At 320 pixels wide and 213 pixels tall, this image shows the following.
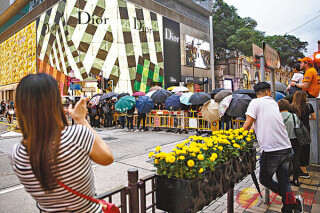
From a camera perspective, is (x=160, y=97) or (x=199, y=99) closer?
(x=199, y=99)

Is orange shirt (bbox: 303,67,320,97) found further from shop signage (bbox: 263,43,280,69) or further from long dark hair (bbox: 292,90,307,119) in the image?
shop signage (bbox: 263,43,280,69)

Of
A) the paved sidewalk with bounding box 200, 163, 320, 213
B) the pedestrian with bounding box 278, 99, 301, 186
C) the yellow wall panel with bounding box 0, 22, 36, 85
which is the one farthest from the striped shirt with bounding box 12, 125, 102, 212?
the yellow wall panel with bounding box 0, 22, 36, 85

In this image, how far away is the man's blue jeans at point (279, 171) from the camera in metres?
3.35

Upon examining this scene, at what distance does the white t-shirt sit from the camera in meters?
3.41

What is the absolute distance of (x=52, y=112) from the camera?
1.43 m

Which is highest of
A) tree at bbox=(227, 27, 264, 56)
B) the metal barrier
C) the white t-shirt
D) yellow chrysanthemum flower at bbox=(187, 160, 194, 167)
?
tree at bbox=(227, 27, 264, 56)

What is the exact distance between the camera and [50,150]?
4.58 ft

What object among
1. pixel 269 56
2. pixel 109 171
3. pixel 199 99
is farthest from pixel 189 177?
pixel 199 99

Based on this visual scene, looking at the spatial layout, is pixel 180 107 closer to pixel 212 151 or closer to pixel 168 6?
pixel 212 151

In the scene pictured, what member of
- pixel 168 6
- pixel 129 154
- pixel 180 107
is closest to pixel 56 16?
pixel 168 6

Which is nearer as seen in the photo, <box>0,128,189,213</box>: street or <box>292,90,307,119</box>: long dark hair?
<box>0,128,189,213</box>: street

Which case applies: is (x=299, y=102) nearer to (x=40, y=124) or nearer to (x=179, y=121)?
(x=40, y=124)

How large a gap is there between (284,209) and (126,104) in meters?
10.8

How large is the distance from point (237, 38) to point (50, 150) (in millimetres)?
54369
